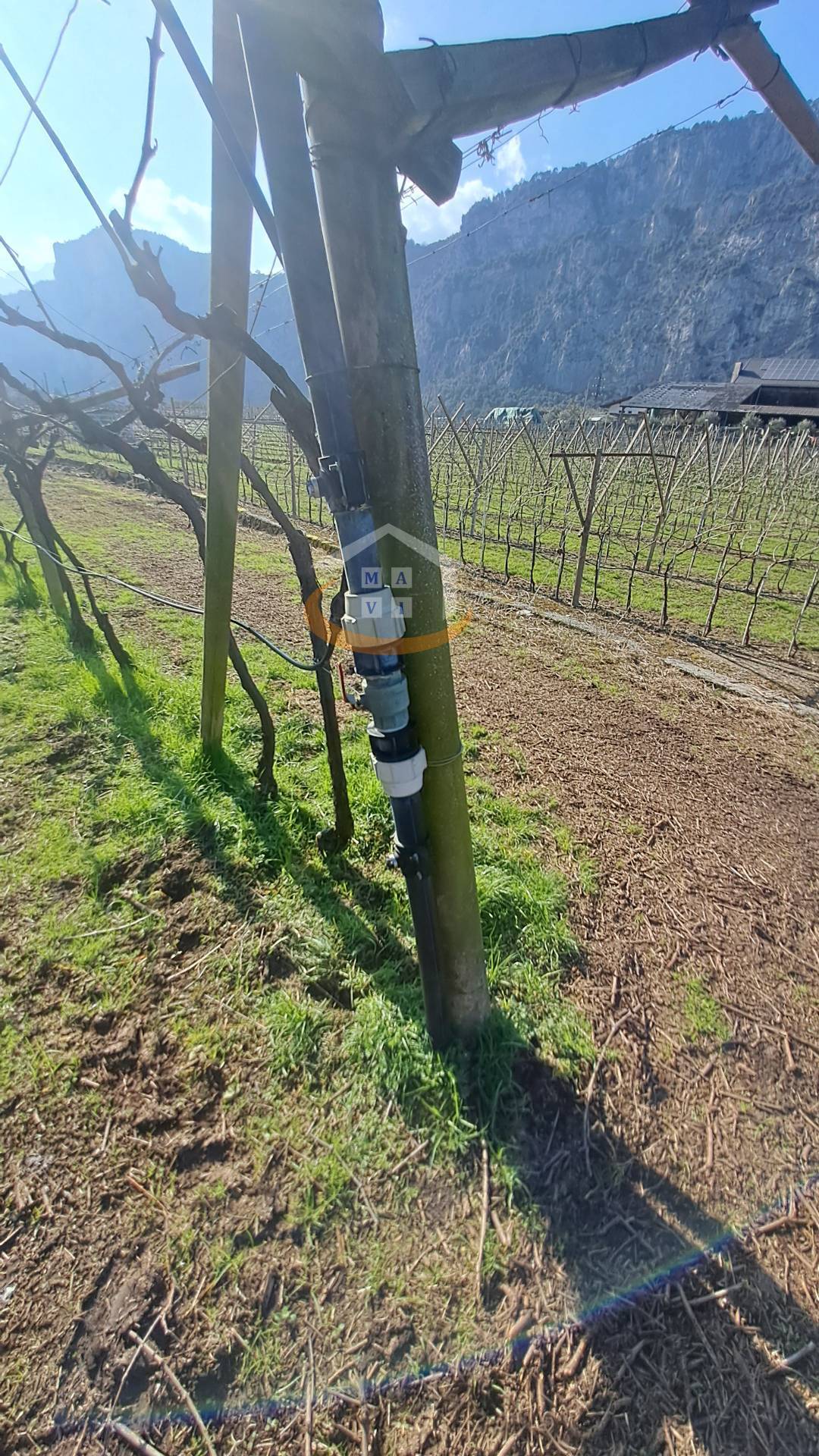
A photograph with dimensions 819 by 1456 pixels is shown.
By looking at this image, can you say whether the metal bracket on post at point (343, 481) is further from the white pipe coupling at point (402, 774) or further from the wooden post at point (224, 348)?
the wooden post at point (224, 348)

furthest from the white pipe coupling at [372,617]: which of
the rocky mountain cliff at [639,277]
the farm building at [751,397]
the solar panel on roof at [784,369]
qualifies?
the rocky mountain cliff at [639,277]

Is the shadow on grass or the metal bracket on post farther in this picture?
the shadow on grass

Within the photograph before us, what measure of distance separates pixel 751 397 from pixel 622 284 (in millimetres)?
66668

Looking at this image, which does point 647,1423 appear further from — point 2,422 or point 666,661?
point 2,422

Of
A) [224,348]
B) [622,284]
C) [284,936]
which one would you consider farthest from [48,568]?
[622,284]

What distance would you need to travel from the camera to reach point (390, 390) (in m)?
1.21

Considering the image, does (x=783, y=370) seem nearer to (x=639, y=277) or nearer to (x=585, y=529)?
(x=585, y=529)

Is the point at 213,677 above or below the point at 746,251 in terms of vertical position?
below

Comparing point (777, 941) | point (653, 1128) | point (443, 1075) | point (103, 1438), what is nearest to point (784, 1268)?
point (653, 1128)

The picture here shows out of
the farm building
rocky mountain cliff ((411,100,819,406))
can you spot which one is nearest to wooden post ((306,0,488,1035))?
the farm building

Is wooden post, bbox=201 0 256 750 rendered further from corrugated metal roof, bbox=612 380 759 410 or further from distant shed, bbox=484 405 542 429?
corrugated metal roof, bbox=612 380 759 410

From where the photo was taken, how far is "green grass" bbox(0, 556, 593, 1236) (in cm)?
183

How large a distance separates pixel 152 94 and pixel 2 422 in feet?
13.3

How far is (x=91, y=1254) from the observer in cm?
156
